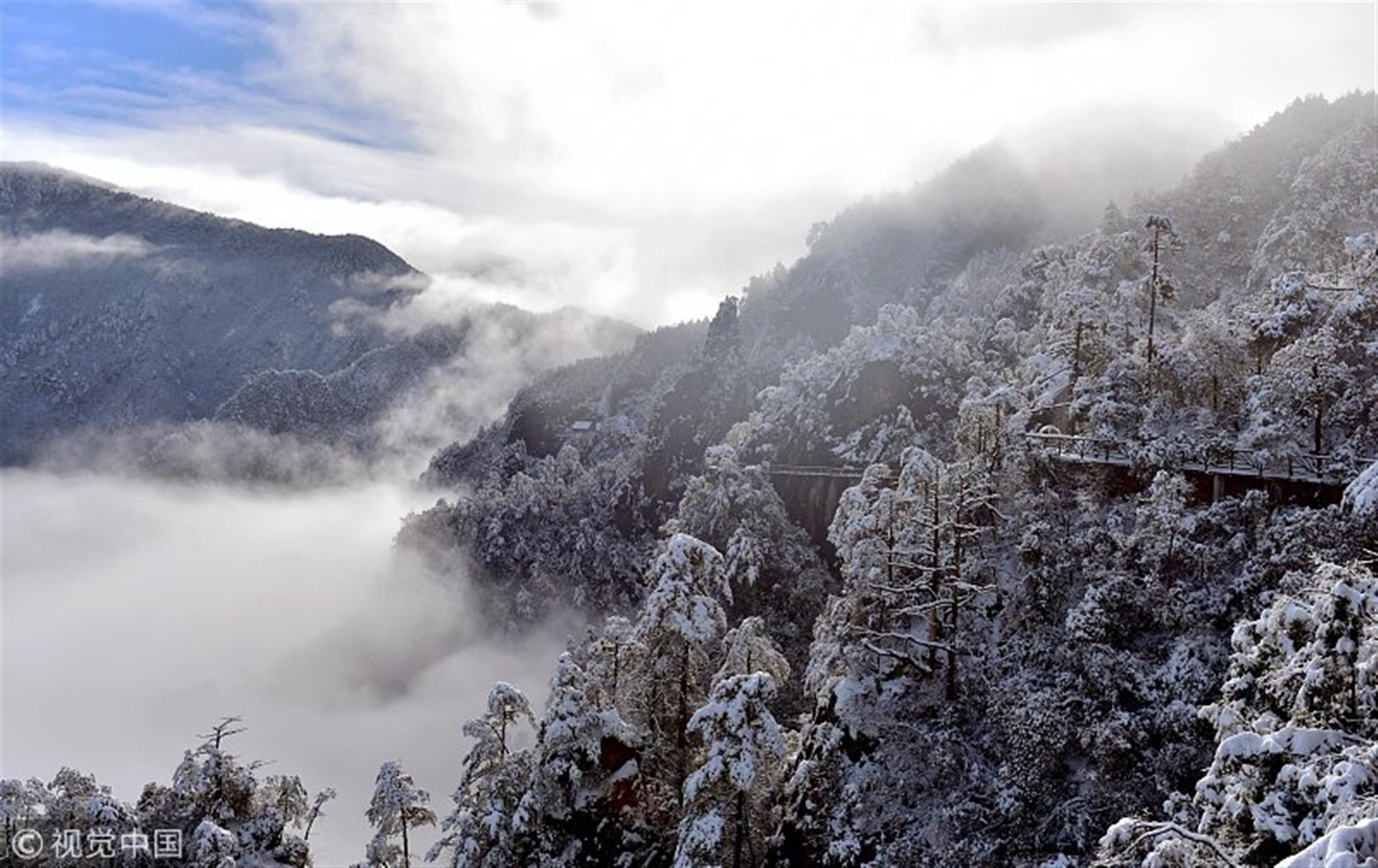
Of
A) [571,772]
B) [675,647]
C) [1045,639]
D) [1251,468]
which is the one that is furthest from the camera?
[1251,468]

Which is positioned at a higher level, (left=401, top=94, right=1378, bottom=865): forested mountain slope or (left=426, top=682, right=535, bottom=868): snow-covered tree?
(left=401, top=94, right=1378, bottom=865): forested mountain slope

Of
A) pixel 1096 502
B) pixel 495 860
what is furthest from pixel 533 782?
pixel 1096 502

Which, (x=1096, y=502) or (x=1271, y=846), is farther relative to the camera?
(x=1096, y=502)

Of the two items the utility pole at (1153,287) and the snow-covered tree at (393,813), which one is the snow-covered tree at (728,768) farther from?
the utility pole at (1153,287)

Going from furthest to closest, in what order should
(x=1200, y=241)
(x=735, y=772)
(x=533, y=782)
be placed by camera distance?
(x=1200, y=241) → (x=533, y=782) → (x=735, y=772)

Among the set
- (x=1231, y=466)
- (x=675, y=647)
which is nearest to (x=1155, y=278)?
(x=1231, y=466)

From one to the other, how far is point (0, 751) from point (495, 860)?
207 meters

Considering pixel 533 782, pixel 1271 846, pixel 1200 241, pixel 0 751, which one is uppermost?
pixel 1200 241

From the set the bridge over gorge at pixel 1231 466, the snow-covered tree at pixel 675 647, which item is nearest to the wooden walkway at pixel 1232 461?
the bridge over gorge at pixel 1231 466

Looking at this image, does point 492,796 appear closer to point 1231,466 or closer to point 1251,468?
point 1231,466

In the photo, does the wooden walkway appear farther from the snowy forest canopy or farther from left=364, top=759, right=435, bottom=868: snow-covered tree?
left=364, top=759, right=435, bottom=868: snow-covered tree

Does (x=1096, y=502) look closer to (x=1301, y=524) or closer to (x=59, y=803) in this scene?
(x=1301, y=524)

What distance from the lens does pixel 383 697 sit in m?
118

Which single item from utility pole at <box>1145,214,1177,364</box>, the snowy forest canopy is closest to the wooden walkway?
the snowy forest canopy
